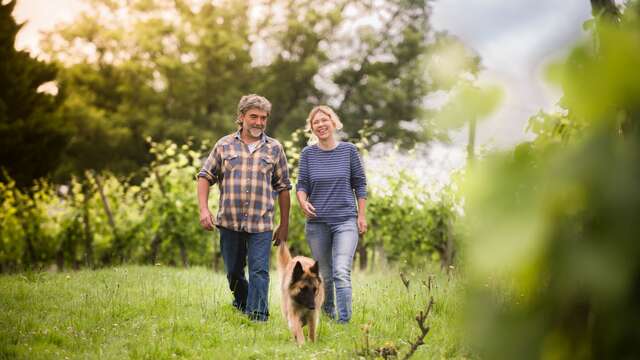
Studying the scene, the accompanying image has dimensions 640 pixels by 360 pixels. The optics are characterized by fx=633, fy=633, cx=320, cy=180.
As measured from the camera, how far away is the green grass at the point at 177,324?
4809 millimetres

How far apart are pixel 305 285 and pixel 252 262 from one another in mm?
798

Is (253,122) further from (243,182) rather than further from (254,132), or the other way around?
(243,182)

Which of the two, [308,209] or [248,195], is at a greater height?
[248,195]

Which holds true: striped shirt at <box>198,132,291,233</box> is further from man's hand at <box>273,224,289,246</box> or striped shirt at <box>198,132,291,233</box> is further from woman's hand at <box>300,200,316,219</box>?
woman's hand at <box>300,200,316,219</box>

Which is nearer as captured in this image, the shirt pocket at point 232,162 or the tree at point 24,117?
the shirt pocket at point 232,162

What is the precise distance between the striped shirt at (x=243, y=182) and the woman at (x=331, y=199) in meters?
0.33

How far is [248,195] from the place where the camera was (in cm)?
571

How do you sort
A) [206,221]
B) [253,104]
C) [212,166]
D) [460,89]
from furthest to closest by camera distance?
[212,166] → [253,104] → [206,221] → [460,89]

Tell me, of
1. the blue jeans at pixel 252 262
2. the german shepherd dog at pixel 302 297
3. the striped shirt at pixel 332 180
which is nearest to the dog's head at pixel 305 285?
the german shepherd dog at pixel 302 297

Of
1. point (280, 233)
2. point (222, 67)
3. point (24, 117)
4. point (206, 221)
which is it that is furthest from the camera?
point (222, 67)

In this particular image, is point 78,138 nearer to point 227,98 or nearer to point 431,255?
point 227,98

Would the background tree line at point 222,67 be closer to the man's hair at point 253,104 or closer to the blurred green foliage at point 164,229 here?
the blurred green foliage at point 164,229

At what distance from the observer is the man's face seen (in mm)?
5699

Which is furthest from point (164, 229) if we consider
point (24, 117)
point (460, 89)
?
point (24, 117)
